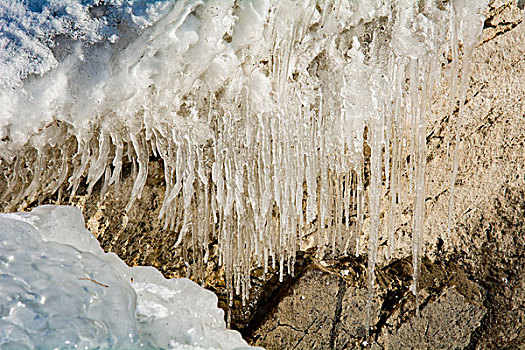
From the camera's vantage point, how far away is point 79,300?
1.18m

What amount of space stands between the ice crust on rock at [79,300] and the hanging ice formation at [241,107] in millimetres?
339

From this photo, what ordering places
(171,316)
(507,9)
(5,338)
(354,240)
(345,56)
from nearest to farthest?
1. (5,338)
2. (171,316)
3. (345,56)
4. (507,9)
5. (354,240)

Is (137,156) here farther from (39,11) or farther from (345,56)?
(345,56)

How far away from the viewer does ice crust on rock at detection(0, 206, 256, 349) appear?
1108 millimetres

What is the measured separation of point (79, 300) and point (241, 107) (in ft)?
2.93

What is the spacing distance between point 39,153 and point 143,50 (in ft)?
1.79

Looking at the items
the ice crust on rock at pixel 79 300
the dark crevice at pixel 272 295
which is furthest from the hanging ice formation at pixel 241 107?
the ice crust on rock at pixel 79 300

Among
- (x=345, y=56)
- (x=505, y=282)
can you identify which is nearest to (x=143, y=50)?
(x=345, y=56)

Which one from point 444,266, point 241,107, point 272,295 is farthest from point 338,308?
point 241,107

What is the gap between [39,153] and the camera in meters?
1.69

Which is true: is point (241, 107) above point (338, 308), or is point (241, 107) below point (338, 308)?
above

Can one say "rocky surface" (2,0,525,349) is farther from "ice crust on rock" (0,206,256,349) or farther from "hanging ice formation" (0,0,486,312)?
"ice crust on rock" (0,206,256,349)

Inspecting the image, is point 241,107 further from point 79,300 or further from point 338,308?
point 338,308

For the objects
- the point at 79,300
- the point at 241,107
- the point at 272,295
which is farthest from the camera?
the point at 272,295
